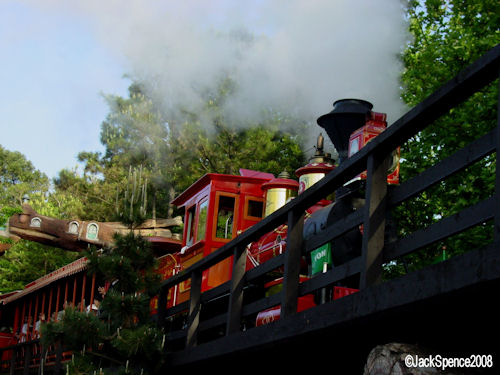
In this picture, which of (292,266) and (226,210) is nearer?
(292,266)

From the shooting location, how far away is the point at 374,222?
439 cm

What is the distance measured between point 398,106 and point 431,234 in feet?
45.6

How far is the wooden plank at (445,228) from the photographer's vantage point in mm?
3488

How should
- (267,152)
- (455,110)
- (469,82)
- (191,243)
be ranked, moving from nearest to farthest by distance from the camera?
(469,82) → (191,243) → (455,110) → (267,152)

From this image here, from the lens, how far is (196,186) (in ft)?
36.2

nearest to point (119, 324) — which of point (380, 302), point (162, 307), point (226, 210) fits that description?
point (162, 307)

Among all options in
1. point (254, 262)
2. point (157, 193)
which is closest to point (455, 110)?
point (254, 262)

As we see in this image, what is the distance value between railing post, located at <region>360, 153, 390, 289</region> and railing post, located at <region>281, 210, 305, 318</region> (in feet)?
3.46

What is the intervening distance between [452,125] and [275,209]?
5.88m

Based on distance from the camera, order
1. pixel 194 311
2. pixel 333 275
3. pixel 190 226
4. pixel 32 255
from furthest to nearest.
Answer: pixel 32 255 < pixel 190 226 < pixel 194 311 < pixel 333 275

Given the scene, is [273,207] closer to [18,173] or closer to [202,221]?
[202,221]

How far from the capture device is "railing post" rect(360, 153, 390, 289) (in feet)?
14.2

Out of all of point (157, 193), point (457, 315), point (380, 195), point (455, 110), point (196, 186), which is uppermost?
point (157, 193)

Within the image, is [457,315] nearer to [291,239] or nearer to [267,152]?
[291,239]
